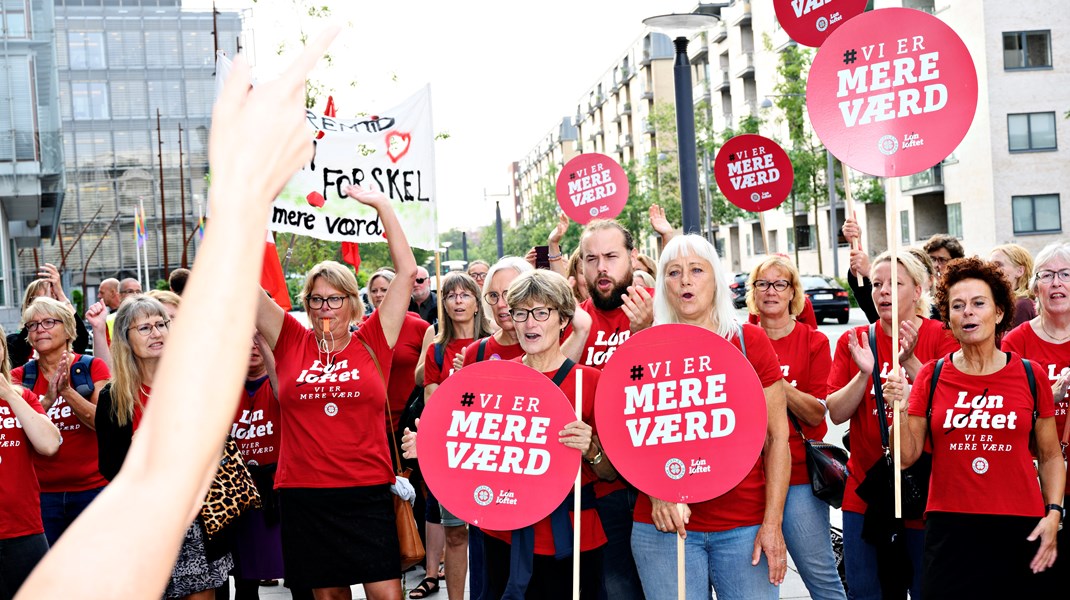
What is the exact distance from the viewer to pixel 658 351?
13.6 ft

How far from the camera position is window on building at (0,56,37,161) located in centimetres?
2383

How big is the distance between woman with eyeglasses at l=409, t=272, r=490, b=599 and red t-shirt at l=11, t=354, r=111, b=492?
6.35 ft

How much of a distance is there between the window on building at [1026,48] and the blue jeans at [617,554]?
130ft

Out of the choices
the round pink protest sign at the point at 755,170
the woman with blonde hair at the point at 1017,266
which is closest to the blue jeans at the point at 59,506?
the woman with blonde hair at the point at 1017,266

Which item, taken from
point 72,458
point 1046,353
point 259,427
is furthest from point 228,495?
point 1046,353

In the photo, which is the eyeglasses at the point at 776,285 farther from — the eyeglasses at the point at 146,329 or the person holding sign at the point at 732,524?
the eyeglasses at the point at 146,329

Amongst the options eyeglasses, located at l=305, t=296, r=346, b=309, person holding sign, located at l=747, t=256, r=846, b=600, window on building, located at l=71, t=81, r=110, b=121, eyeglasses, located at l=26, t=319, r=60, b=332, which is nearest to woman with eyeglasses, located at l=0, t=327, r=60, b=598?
eyeglasses, located at l=26, t=319, r=60, b=332

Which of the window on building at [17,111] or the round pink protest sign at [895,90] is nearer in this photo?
the round pink protest sign at [895,90]

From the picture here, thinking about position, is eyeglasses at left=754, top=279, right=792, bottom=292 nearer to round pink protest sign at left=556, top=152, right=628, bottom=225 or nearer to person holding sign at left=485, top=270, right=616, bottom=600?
person holding sign at left=485, top=270, right=616, bottom=600

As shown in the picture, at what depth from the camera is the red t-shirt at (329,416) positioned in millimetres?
5000

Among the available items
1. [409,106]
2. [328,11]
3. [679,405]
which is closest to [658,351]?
[679,405]

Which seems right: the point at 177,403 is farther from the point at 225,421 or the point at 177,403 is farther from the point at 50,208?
the point at 50,208

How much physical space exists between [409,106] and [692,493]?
3.40 meters

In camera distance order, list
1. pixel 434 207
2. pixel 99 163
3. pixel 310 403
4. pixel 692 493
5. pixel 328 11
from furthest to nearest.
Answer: pixel 99 163 < pixel 328 11 < pixel 434 207 < pixel 310 403 < pixel 692 493
